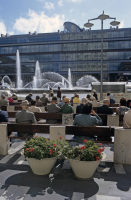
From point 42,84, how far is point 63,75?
8.44m

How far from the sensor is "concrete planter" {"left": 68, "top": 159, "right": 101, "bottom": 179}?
12.9ft

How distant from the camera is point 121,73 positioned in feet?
210

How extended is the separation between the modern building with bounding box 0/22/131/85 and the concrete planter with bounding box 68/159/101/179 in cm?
6215

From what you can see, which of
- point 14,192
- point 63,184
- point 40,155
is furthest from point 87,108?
point 14,192

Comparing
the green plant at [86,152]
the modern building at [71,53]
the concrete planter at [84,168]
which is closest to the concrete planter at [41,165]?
the green plant at [86,152]

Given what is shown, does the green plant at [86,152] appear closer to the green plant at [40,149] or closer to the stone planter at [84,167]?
the stone planter at [84,167]

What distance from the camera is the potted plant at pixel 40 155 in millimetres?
4047

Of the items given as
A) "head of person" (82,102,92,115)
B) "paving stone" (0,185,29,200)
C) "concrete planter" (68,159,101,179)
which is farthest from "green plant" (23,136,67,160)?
"head of person" (82,102,92,115)

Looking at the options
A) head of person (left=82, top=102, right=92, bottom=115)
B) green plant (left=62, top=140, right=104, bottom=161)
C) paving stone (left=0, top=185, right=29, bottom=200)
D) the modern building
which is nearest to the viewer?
paving stone (left=0, top=185, right=29, bottom=200)

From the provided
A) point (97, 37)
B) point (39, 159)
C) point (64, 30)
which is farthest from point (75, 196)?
point (64, 30)

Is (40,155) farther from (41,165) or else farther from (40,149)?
(41,165)

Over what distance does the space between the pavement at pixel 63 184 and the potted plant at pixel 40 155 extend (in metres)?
0.17

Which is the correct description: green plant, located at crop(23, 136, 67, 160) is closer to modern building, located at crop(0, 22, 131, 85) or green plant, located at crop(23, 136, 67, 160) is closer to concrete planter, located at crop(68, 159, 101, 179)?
concrete planter, located at crop(68, 159, 101, 179)

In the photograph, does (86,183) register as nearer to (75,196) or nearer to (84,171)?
(84,171)
